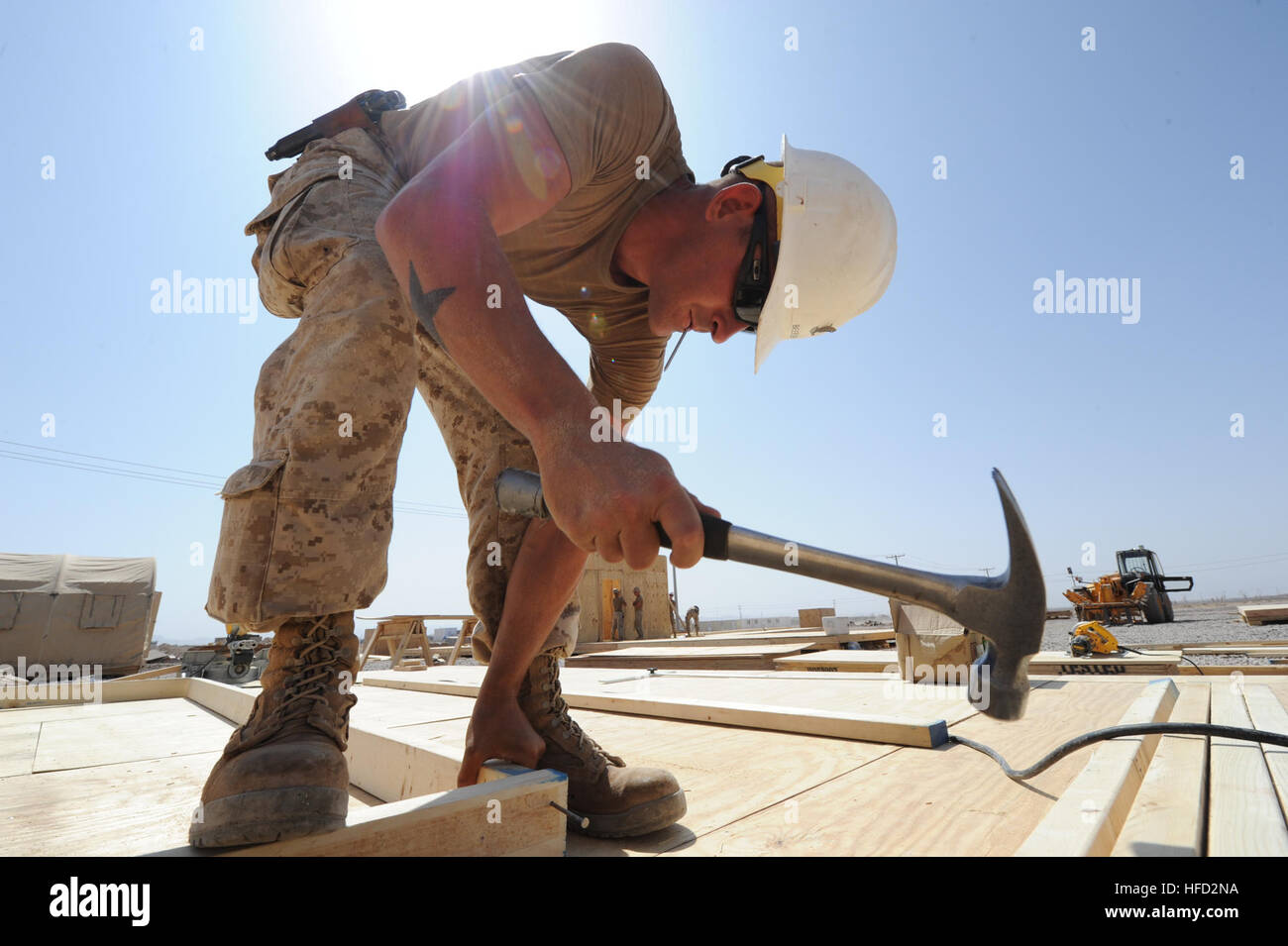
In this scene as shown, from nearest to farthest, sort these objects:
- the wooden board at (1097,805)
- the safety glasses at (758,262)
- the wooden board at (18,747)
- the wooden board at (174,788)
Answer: the wooden board at (1097,805)
the wooden board at (174,788)
the safety glasses at (758,262)
the wooden board at (18,747)

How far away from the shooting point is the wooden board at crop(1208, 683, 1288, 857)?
Answer: 0.84 metres

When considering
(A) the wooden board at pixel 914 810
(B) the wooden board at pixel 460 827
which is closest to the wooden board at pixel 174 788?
(B) the wooden board at pixel 460 827

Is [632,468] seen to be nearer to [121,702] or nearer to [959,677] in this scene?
[959,677]

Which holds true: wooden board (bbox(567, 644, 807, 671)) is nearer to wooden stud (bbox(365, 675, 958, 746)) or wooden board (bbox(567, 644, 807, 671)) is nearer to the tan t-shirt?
wooden stud (bbox(365, 675, 958, 746))

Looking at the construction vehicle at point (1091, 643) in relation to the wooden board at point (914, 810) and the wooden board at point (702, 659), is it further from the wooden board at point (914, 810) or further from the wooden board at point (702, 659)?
the wooden board at point (914, 810)

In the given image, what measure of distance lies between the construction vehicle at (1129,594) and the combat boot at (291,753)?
2101cm

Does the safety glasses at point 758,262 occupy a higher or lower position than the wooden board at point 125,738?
higher

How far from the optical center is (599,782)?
4.25 feet

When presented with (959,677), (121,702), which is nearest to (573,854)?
(959,677)

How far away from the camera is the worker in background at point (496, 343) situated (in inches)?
38.1

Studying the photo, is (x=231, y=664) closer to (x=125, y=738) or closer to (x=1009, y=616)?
(x=125, y=738)

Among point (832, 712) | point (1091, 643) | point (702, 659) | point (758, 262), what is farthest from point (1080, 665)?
point (702, 659)

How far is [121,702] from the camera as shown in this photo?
4.28 m

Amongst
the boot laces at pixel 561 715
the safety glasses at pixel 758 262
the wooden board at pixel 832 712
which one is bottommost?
the wooden board at pixel 832 712
